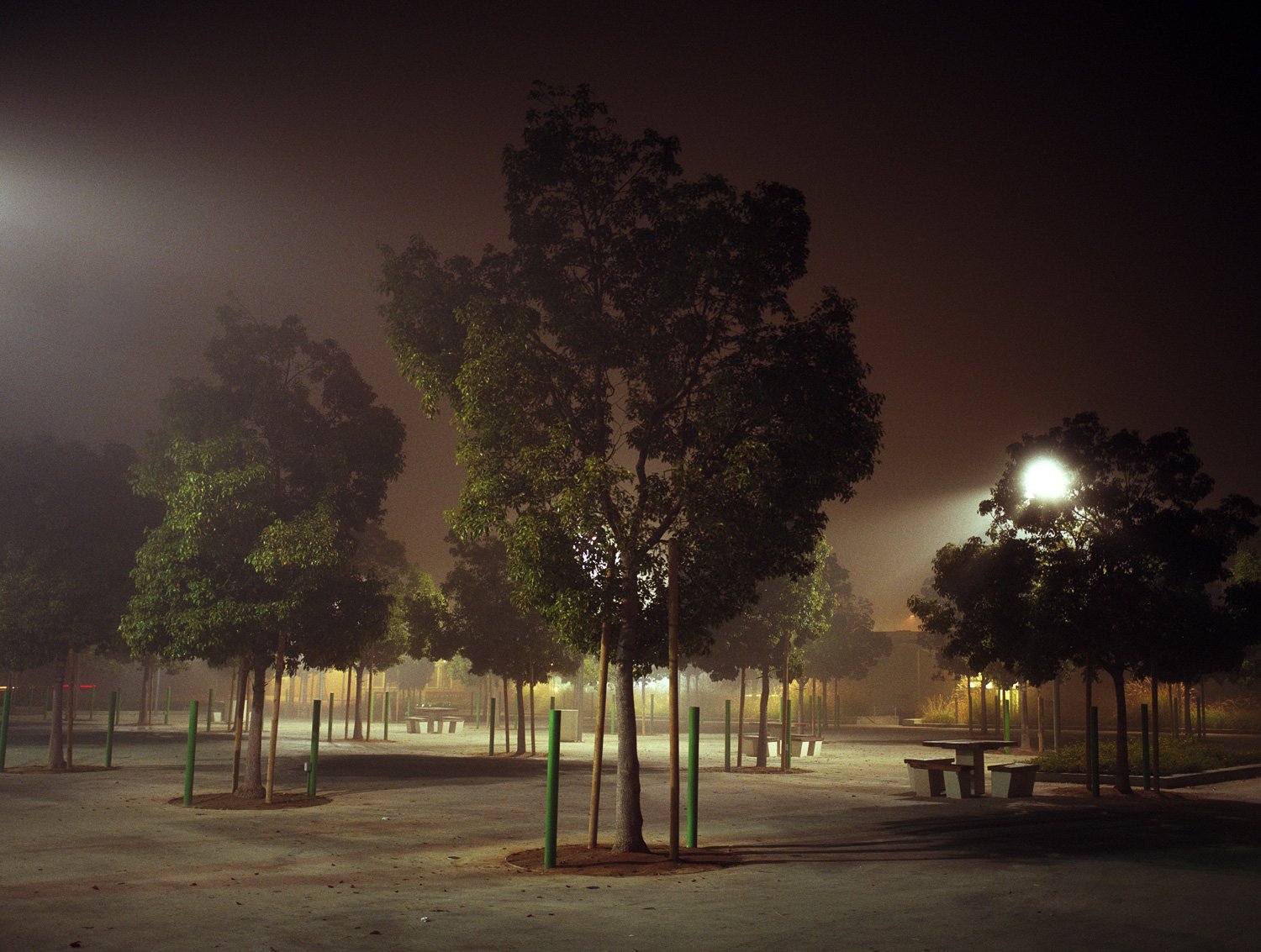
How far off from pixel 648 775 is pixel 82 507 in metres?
14.2

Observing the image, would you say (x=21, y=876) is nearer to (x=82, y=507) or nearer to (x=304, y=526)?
(x=304, y=526)

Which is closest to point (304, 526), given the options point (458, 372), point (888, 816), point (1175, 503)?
point (458, 372)

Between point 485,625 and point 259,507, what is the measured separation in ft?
48.9

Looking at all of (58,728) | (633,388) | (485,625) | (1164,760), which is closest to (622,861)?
(633,388)

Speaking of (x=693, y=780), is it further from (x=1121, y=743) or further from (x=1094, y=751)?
(x=1121, y=743)

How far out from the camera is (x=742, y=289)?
14.6 meters

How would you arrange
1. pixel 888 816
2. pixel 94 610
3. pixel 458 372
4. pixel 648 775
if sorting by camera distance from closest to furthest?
pixel 458 372
pixel 888 816
pixel 94 610
pixel 648 775

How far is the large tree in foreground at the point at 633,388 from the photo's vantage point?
558 inches

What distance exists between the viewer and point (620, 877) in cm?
1248

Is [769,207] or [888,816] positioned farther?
[888,816]

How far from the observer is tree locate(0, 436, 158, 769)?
81.4 ft

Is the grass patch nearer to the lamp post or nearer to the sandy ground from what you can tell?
the sandy ground

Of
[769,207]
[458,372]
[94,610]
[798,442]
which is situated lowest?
[94,610]

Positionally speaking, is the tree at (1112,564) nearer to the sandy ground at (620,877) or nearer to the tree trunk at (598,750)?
the sandy ground at (620,877)
